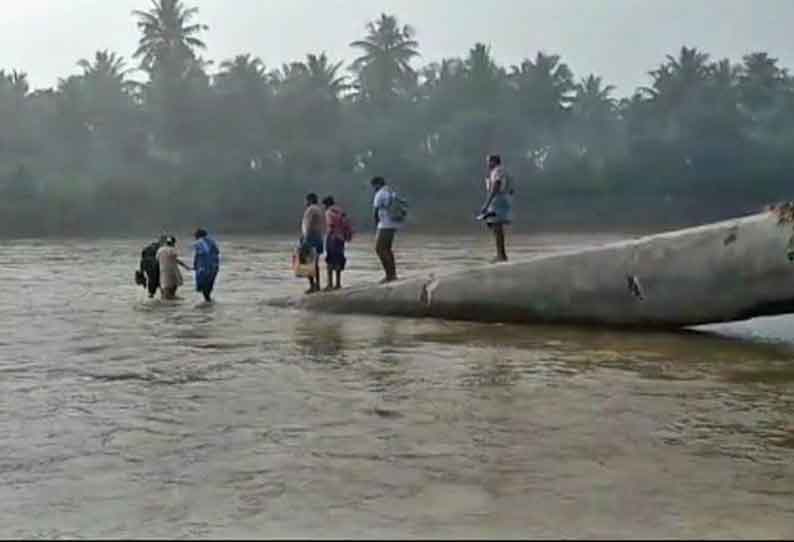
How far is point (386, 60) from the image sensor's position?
76.8 m

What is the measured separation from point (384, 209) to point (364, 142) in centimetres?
5452

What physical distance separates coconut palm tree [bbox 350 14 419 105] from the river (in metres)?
63.4

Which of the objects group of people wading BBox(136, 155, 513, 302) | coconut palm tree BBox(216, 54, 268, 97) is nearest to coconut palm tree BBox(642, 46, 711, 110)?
coconut palm tree BBox(216, 54, 268, 97)

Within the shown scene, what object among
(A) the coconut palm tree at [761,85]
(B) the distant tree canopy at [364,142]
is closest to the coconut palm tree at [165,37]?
(B) the distant tree canopy at [364,142]

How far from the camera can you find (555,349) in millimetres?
11727

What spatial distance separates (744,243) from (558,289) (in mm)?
2256

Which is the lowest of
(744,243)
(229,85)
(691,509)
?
(691,509)

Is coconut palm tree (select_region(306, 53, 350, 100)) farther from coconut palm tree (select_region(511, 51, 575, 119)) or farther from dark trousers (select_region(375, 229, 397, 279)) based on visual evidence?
dark trousers (select_region(375, 229, 397, 279))

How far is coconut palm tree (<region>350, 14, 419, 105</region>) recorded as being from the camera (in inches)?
2997

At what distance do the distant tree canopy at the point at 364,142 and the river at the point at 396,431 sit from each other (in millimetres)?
50825

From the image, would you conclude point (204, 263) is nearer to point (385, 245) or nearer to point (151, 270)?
point (151, 270)

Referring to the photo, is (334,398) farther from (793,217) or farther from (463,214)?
(463,214)

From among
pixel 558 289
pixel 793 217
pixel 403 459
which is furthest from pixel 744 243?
pixel 403 459

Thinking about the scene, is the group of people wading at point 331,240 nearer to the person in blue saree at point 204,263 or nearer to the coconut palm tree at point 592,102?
the person in blue saree at point 204,263
